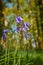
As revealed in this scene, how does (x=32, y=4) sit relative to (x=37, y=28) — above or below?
above

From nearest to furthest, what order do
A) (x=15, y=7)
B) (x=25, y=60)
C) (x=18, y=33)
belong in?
(x=18, y=33) < (x=25, y=60) < (x=15, y=7)

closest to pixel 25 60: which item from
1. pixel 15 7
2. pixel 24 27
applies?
pixel 24 27

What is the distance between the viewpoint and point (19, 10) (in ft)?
31.2

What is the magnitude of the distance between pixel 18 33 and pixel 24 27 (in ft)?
0.39

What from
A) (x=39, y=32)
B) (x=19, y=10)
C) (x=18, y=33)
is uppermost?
(x=19, y=10)

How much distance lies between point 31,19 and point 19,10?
0.52 meters

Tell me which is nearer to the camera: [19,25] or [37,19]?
[19,25]

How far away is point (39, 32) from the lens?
9.71m

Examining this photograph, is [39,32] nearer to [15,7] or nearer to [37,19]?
[37,19]

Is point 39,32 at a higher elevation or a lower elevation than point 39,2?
lower

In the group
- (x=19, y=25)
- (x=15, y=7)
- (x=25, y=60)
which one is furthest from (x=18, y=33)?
(x=15, y=7)

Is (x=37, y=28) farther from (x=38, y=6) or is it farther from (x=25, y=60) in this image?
(x=25, y=60)

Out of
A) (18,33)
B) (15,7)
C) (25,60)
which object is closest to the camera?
(18,33)

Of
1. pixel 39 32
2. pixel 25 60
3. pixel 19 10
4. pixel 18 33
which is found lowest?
pixel 25 60
